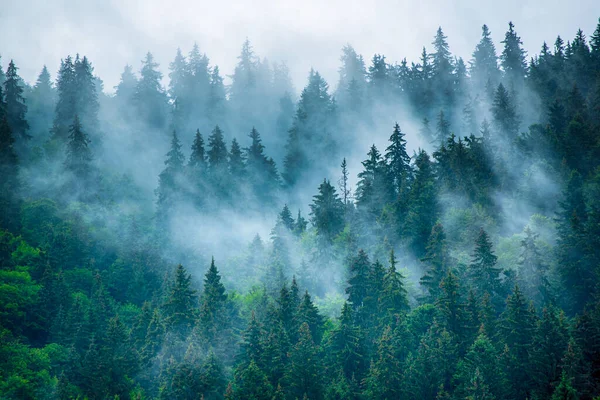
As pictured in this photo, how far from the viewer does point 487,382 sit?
160ft

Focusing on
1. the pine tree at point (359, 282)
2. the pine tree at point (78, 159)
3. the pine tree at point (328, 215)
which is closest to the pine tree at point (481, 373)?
the pine tree at point (359, 282)

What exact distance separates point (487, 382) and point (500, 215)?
25.5 meters

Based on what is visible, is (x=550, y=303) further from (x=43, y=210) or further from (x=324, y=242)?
(x=43, y=210)

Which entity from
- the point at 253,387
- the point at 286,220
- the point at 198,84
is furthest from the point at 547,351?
the point at 198,84

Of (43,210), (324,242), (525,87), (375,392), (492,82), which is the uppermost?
(492,82)

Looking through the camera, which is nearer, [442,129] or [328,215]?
[328,215]

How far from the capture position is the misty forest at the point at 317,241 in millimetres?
53688

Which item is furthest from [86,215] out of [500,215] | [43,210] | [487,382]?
[487,382]

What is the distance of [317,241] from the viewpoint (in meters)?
78.4

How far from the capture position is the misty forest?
176 ft

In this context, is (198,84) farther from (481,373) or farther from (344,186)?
(481,373)

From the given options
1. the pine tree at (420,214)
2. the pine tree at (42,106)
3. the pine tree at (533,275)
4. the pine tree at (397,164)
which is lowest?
the pine tree at (533,275)

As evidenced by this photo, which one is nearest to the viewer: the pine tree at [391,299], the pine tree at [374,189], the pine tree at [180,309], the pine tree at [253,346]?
the pine tree at [253,346]

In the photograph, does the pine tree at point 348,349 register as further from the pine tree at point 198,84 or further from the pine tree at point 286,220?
the pine tree at point 198,84
